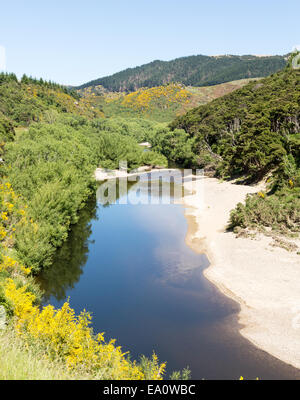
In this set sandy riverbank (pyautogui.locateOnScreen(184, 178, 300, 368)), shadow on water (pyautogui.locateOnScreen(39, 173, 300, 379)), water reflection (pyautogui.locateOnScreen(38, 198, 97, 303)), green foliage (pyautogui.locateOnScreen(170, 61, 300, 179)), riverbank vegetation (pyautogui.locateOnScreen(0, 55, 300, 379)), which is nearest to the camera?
riverbank vegetation (pyautogui.locateOnScreen(0, 55, 300, 379))

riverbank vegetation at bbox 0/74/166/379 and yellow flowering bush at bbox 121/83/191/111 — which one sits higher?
yellow flowering bush at bbox 121/83/191/111

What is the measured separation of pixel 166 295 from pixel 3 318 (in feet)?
44.4

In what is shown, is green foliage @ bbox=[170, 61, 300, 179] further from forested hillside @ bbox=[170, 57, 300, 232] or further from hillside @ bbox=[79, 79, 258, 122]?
hillside @ bbox=[79, 79, 258, 122]

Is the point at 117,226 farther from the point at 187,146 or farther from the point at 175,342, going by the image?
the point at 187,146

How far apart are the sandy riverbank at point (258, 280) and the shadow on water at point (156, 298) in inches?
31.6

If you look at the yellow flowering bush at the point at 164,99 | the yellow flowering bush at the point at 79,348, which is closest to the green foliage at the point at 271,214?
the yellow flowering bush at the point at 79,348

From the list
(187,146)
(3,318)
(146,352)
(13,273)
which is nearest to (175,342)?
(146,352)

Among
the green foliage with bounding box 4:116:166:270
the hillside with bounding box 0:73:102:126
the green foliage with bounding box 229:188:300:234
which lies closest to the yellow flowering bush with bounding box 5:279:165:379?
the green foliage with bounding box 4:116:166:270

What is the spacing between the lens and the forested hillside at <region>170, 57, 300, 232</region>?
117 feet

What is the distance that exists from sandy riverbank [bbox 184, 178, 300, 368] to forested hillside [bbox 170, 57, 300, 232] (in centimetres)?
383

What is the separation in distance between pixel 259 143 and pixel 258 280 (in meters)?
36.5

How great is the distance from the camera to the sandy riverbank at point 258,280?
19.0 m

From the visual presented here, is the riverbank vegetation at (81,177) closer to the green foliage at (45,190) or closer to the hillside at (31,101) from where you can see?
the green foliage at (45,190)

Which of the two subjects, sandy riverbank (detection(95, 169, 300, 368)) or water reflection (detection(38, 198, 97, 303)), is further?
water reflection (detection(38, 198, 97, 303))
